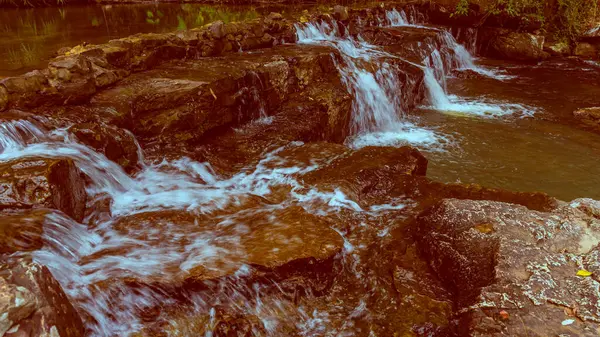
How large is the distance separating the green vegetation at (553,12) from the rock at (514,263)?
10396 millimetres

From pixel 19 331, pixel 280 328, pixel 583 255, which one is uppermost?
pixel 19 331

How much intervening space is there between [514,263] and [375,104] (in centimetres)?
513

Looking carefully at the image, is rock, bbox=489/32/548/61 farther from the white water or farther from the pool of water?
the white water

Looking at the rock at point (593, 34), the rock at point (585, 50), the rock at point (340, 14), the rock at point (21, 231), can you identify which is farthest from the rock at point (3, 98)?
the rock at point (593, 34)

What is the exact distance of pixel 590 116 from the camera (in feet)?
25.7

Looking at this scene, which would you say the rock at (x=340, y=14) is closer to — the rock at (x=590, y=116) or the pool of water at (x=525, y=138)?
the pool of water at (x=525, y=138)

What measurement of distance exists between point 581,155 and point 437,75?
4.25 metres

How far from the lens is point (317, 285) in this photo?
10.4 feet

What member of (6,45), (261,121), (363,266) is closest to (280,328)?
(363,266)

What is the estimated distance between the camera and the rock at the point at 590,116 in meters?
7.65

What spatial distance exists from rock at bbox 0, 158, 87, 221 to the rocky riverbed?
15 millimetres

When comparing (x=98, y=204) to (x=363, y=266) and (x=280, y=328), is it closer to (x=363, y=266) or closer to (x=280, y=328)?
(x=280, y=328)

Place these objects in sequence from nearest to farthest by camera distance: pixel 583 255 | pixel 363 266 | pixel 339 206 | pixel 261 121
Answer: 1. pixel 583 255
2. pixel 363 266
3. pixel 339 206
4. pixel 261 121

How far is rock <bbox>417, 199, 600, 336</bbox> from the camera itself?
7.77ft
